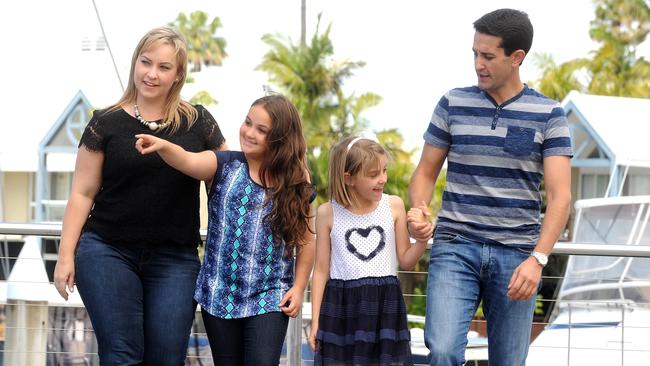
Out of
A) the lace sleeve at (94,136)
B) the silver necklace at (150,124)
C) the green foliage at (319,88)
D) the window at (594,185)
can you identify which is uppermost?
the silver necklace at (150,124)

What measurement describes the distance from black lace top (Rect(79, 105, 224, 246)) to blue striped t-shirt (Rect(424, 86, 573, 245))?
1008 mm

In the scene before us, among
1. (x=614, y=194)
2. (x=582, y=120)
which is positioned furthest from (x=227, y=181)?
(x=582, y=120)

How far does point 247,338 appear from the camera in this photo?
164 inches

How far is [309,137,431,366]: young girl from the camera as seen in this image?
4.38 meters

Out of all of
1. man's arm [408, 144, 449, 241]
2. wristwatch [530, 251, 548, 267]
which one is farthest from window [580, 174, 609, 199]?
wristwatch [530, 251, 548, 267]

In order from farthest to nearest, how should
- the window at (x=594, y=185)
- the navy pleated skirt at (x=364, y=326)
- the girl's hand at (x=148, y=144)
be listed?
the window at (x=594, y=185) < the navy pleated skirt at (x=364, y=326) < the girl's hand at (x=148, y=144)

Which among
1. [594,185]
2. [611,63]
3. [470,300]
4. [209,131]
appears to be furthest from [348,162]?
[611,63]

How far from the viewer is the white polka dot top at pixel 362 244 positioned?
446 centimetres

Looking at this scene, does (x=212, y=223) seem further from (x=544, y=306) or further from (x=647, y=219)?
(x=544, y=306)

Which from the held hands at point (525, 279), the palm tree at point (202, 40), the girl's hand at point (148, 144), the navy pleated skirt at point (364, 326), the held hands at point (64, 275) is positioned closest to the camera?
the girl's hand at point (148, 144)

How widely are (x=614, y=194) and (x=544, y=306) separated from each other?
226 inches

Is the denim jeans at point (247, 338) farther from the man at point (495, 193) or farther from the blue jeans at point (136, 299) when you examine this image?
the man at point (495, 193)

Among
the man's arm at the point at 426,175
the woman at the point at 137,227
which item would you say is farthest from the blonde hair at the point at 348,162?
the woman at the point at 137,227

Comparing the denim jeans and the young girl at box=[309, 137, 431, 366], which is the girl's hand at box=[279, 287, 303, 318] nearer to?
the denim jeans
